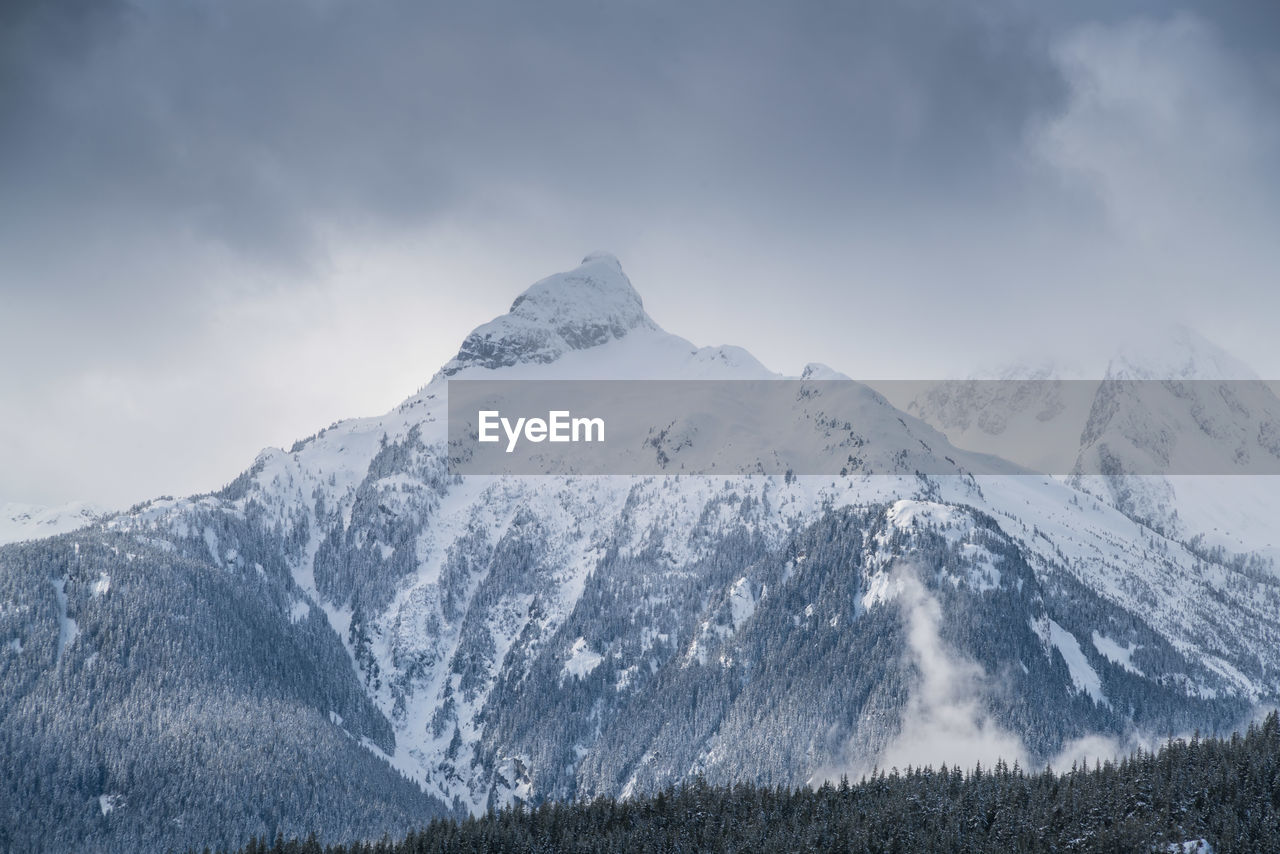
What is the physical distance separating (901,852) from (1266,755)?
59.9 metres

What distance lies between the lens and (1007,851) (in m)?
184

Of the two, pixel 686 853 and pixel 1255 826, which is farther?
pixel 686 853

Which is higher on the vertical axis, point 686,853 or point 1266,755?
point 1266,755

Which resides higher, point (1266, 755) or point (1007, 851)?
point (1266, 755)

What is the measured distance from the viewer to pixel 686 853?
19925 centimetres

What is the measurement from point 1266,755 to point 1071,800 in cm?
3079

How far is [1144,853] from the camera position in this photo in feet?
577

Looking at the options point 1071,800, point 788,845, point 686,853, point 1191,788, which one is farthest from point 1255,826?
point 686,853

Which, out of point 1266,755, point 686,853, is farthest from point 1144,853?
point 686,853

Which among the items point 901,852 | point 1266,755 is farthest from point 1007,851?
point 1266,755

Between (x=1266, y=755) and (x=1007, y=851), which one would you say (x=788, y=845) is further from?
(x=1266, y=755)

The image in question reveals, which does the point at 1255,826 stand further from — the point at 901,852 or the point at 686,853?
the point at 686,853

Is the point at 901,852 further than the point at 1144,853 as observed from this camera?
Yes

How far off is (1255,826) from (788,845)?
67410 mm
